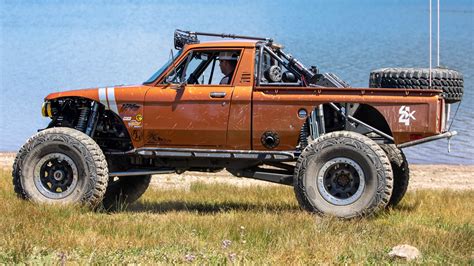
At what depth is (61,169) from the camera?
12.3m

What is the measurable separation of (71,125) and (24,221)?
2.40 meters

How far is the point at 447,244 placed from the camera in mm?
9617

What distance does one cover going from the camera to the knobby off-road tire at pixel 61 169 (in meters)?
12.1

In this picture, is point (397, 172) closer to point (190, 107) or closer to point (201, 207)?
point (201, 207)

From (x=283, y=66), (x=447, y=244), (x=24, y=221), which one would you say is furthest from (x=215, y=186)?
(x=447, y=244)

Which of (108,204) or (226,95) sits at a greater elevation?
(226,95)

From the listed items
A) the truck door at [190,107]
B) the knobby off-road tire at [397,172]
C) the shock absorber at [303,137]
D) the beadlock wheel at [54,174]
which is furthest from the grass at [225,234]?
the truck door at [190,107]

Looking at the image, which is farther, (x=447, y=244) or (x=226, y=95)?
(x=226, y=95)

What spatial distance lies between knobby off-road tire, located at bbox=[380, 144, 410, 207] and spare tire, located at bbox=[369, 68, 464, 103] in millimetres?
863

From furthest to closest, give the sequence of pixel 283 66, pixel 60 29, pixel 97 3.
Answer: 1. pixel 97 3
2. pixel 60 29
3. pixel 283 66

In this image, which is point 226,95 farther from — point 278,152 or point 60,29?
point 60,29

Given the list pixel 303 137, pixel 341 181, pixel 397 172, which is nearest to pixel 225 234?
pixel 341 181

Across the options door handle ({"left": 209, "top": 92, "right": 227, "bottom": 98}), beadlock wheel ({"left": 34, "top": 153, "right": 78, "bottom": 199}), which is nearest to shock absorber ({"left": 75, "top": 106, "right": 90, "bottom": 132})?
beadlock wheel ({"left": 34, "top": 153, "right": 78, "bottom": 199})

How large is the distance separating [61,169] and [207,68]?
2.09m
